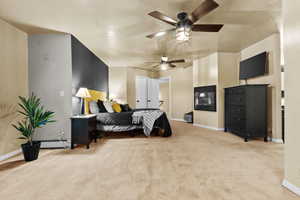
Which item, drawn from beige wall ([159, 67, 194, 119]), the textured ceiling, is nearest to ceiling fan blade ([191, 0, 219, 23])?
the textured ceiling

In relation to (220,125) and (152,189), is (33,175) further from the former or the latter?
(220,125)

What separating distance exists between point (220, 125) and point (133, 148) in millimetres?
3020

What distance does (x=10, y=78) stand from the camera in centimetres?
252

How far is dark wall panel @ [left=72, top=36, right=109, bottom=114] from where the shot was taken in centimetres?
311

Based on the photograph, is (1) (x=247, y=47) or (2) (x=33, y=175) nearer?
(2) (x=33, y=175)

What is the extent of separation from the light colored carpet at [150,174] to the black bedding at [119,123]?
805 mm

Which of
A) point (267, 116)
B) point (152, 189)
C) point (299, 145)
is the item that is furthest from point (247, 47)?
point (152, 189)

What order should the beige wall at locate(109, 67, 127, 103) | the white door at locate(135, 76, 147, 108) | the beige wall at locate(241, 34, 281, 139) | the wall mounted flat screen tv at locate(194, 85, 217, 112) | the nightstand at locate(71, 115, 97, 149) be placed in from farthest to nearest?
the white door at locate(135, 76, 147, 108)
the beige wall at locate(109, 67, 127, 103)
the wall mounted flat screen tv at locate(194, 85, 217, 112)
the beige wall at locate(241, 34, 281, 139)
the nightstand at locate(71, 115, 97, 149)

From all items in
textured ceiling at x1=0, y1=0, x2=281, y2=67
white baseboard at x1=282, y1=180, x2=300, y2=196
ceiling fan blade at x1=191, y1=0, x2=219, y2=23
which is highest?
textured ceiling at x1=0, y1=0, x2=281, y2=67

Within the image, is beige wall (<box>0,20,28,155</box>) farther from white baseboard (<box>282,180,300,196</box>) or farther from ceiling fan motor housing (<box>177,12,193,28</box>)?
white baseboard (<box>282,180,300,196</box>)

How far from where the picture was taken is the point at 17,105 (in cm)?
264

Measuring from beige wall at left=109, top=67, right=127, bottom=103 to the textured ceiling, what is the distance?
2227 mm

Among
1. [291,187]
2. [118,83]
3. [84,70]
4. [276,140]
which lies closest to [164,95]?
[118,83]

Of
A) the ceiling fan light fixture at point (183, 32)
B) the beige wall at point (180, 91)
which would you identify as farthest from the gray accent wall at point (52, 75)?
the beige wall at point (180, 91)
